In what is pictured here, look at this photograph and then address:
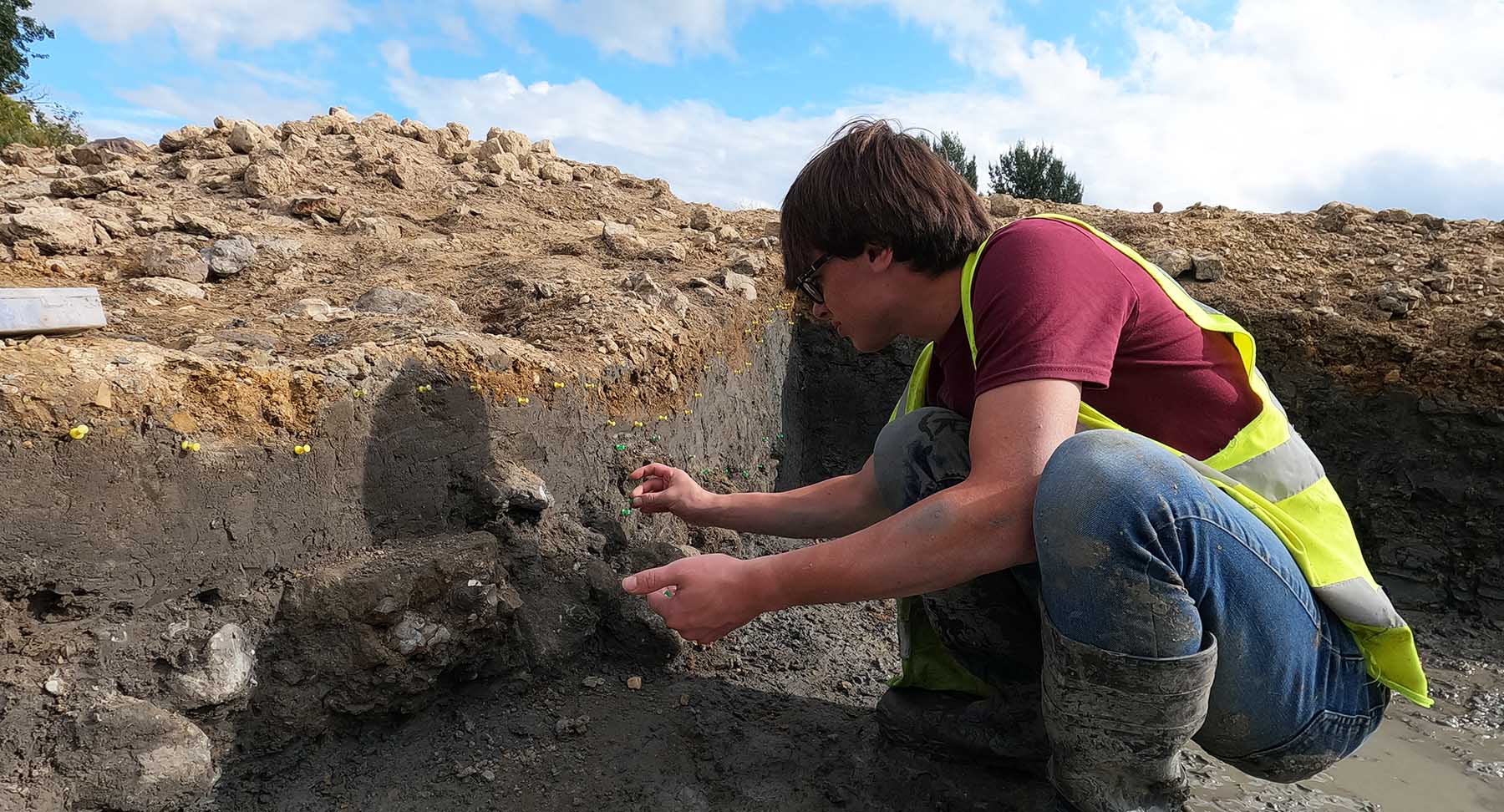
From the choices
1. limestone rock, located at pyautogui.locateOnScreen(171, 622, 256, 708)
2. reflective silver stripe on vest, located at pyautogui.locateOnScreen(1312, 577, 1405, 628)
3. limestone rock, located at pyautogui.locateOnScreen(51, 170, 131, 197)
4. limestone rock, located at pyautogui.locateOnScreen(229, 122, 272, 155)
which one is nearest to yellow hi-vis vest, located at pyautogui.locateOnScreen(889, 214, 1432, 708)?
reflective silver stripe on vest, located at pyautogui.locateOnScreen(1312, 577, 1405, 628)

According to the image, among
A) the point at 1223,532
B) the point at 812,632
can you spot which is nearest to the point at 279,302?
the point at 812,632

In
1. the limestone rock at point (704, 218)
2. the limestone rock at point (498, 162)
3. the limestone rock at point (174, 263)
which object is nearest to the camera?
the limestone rock at point (174, 263)

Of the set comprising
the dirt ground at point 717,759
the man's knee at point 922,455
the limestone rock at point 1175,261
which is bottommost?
the dirt ground at point 717,759

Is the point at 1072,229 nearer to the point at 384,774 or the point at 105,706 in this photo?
the point at 384,774

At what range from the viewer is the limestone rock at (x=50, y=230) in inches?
113

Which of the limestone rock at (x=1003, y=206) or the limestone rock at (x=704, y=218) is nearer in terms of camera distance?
the limestone rock at (x=704, y=218)

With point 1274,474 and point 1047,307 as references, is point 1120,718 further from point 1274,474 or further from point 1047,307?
point 1047,307

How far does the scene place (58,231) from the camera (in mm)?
2955

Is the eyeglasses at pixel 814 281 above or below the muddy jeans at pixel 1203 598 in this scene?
above

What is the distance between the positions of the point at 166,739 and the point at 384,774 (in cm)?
42

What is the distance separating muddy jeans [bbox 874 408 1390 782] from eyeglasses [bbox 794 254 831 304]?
652mm

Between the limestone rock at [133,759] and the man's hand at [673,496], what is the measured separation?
1.04 m

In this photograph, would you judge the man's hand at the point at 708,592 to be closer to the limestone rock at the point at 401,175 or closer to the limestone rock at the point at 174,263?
the limestone rock at the point at 174,263

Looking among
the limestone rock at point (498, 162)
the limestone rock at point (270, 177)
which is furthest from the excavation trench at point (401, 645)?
the limestone rock at point (498, 162)
